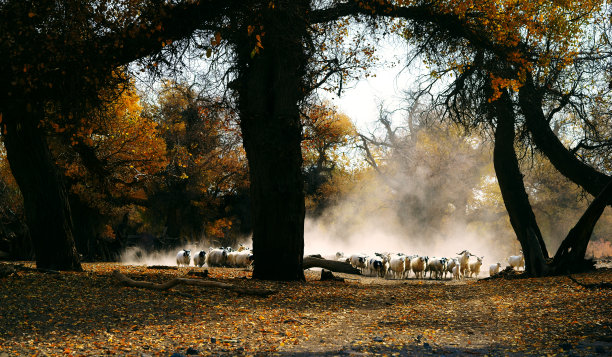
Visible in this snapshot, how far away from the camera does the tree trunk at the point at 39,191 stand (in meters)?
12.3

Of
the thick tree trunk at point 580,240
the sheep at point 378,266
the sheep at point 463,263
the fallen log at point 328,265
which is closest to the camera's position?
the thick tree trunk at point 580,240

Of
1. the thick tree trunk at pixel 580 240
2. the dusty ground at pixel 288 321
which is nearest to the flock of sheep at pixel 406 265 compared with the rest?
the thick tree trunk at pixel 580 240

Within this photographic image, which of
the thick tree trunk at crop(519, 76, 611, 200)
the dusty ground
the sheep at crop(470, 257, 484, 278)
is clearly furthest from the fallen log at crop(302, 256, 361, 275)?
the sheep at crop(470, 257, 484, 278)

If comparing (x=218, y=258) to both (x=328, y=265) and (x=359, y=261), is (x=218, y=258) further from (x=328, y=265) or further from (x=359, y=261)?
(x=328, y=265)

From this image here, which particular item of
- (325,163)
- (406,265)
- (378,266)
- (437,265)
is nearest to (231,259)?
(378,266)

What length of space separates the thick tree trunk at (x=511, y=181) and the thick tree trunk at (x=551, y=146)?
0.54 metres

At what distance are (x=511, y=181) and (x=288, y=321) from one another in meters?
12.1

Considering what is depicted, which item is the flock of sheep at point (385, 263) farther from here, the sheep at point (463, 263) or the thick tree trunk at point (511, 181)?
the thick tree trunk at point (511, 181)

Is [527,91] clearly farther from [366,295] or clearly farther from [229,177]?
[229,177]

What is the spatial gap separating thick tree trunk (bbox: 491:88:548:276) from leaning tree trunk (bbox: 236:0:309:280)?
7.47 meters

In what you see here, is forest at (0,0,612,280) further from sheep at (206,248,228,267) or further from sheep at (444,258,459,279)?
sheep at (444,258,459,279)

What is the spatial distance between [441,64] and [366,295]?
8.53 m

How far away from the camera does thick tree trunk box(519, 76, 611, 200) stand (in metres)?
16.4

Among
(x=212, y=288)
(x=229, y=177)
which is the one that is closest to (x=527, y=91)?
(x=212, y=288)
